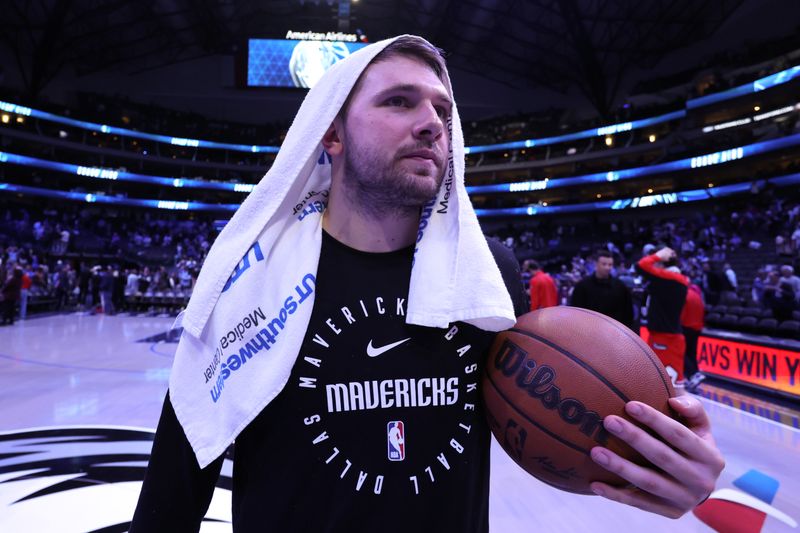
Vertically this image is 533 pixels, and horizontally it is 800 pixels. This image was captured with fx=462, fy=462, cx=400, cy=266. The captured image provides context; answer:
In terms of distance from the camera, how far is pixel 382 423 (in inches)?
38.7

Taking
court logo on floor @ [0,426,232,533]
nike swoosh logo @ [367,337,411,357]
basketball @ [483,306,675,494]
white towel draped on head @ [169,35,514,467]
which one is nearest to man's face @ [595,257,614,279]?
court logo on floor @ [0,426,232,533]

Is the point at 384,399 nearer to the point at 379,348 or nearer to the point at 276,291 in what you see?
the point at 379,348

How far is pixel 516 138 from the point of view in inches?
1346

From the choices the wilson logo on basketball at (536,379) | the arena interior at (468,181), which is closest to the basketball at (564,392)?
the wilson logo on basketball at (536,379)

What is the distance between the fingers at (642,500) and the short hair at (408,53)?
1067 mm

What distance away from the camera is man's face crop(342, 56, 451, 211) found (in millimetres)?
1088

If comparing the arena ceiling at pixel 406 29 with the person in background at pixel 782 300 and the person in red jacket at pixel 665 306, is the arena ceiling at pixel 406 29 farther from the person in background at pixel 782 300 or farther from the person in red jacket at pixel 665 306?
the person in red jacket at pixel 665 306

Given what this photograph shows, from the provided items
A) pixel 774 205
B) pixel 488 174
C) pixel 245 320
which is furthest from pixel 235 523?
pixel 488 174

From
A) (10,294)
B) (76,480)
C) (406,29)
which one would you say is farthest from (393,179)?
(406,29)

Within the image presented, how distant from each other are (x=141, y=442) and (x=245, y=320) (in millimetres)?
3244

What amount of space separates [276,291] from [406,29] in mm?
31841

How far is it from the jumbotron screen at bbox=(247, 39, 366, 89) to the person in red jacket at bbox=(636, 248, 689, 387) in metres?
21.6

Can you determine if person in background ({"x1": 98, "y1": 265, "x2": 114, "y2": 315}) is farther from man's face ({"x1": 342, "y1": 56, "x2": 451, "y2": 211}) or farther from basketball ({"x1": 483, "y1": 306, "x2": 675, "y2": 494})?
basketball ({"x1": 483, "y1": 306, "x2": 675, "y2": 494})

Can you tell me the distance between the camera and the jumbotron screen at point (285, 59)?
23562 mm
